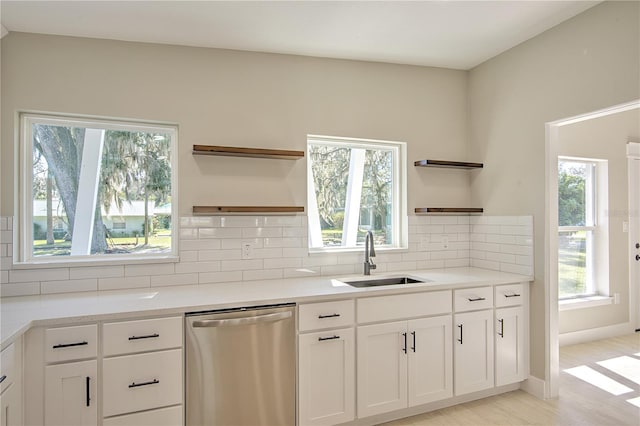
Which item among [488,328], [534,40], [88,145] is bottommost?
[488,328]

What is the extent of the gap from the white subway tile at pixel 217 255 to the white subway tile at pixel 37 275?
82 centimetres

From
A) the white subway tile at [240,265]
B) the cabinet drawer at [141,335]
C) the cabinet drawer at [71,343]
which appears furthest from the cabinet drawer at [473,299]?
the cabinet drawer at [71,343]

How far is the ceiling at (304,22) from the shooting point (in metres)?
2.19

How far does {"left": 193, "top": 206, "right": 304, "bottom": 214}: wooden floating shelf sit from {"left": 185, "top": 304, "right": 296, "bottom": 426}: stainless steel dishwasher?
2.36 feet

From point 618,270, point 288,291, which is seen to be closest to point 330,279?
point 288,291

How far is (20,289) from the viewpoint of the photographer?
2270mm

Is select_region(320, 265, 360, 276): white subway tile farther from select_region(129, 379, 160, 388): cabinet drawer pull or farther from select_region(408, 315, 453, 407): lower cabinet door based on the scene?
select_region(129, 379, 160, 388): cabinet drawer pull

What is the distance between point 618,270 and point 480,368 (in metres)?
2.52

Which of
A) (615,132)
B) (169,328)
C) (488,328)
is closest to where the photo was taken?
(169,328)

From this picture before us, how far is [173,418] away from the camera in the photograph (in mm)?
1969

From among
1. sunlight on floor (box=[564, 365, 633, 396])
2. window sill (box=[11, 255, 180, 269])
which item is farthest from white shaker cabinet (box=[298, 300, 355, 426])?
sunlight on floor (box=[564, 365, 633, 396])

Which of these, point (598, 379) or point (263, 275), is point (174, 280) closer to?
point (263, 275)

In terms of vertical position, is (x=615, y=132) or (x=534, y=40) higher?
(x=534, y=40)

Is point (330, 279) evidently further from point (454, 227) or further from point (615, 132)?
point (615, 132)
